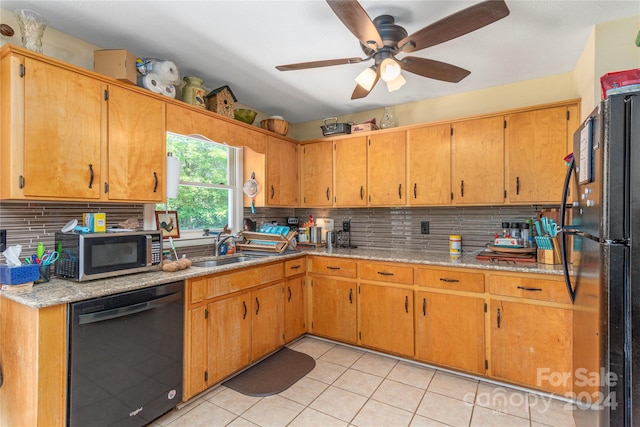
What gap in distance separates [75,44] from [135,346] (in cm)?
207

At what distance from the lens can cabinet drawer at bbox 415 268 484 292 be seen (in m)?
2.47

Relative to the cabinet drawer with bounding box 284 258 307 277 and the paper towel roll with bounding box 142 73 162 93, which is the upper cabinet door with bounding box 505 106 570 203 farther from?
the paper towel roll with bounding box 142 73 162 93

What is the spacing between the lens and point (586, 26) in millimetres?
2023

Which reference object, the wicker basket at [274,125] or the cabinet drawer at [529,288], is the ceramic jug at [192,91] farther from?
the cabinet drawer at [529,288]

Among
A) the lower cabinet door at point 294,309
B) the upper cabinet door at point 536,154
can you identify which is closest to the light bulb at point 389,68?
the upper cabinet door at point 536,154

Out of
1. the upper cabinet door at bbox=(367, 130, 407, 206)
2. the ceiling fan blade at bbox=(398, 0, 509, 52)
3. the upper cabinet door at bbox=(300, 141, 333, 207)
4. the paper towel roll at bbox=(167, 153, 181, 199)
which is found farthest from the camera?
the upper cabinet door at bbox=(300, 141, 333, 207)

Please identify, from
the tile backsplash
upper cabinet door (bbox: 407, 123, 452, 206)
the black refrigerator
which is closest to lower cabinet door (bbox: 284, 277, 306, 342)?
the tile backsplash

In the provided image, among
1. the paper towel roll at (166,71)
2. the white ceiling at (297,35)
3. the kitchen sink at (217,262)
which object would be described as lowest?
the kitchen sink at (217,262)

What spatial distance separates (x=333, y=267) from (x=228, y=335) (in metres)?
1.20

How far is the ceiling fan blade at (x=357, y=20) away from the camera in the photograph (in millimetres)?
1371

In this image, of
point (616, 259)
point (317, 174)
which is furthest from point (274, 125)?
point (616, 259)

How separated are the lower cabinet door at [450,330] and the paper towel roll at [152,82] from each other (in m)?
2.67

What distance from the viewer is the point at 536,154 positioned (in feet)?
8.45

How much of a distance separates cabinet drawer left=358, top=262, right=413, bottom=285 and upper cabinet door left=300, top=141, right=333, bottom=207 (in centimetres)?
97
